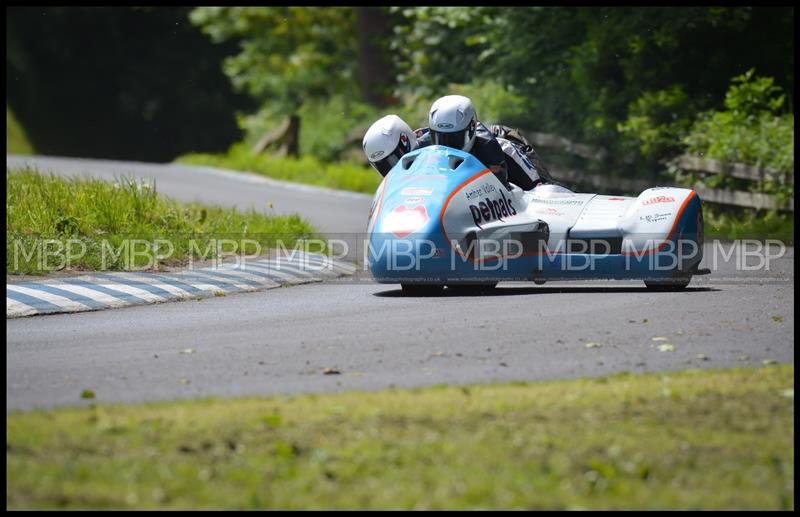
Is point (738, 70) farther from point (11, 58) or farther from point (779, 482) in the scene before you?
point (11, 58)

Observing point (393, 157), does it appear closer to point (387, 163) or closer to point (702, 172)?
point (387, 163)

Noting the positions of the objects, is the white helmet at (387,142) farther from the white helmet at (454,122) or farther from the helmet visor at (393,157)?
the white helmet at (454,122)

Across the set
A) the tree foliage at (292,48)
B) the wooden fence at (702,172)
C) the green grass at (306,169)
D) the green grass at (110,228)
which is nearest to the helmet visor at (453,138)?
the green grass at (110,228)

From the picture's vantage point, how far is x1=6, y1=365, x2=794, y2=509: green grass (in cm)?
563

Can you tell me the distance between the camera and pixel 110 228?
15.6 m

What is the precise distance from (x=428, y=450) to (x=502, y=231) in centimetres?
604

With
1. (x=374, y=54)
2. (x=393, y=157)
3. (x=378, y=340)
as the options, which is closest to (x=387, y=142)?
(x=393, y=157)

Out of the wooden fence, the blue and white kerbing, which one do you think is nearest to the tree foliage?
Answer: the wooden fence

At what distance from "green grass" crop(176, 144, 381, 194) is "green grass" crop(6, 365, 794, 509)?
19.2 meters

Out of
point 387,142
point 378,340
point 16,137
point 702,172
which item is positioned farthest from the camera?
point 16,137

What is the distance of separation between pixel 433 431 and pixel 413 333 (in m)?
3.32

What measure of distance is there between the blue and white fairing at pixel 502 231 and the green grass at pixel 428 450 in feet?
14.0

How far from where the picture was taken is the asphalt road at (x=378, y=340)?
8219mm

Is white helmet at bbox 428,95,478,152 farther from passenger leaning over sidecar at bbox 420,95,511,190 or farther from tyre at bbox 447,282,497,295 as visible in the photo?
tyre at bbox 447,282,497,295
